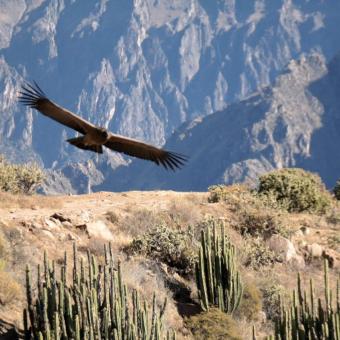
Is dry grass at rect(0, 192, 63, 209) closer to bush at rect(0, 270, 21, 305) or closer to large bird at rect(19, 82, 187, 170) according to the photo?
large bird at rect(19, 82, 187, 170)

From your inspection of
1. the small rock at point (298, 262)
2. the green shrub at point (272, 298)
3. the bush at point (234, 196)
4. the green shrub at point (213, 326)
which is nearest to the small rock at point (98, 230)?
the green shrub at point (272, 298)

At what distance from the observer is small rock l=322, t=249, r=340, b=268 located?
22.6 m

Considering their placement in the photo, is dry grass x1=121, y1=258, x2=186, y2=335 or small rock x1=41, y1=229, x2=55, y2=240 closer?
dry grass x1=121, y1=258, x2=186, y2=335

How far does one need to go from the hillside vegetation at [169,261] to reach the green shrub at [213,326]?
25 millimetres

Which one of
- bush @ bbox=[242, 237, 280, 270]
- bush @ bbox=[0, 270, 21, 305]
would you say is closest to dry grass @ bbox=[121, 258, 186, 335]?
bush @ bbox=[0, 270, 21, 305]

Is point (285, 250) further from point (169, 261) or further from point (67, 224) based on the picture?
point (67, 224)

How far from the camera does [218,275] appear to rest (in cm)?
1778

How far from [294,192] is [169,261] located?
9.74 m

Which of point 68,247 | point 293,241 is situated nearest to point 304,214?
point 293,241

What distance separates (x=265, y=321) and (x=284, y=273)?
3.14 metres

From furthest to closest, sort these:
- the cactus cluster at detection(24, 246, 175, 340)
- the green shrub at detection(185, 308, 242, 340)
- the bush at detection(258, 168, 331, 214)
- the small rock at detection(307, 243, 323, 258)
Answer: the bush at detection(258, 168, 331, 214)
the small rock at detection(307, 243, 323, 258)
the green shrub at detection(185, 308, 242, 340)
the cactus cluster at detection(24, 246, 175, 340)

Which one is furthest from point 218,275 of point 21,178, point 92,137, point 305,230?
point 21,178

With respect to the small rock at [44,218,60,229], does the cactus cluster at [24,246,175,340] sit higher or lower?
lower

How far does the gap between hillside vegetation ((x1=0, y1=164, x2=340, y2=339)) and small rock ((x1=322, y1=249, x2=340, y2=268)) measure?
0.11 feet
